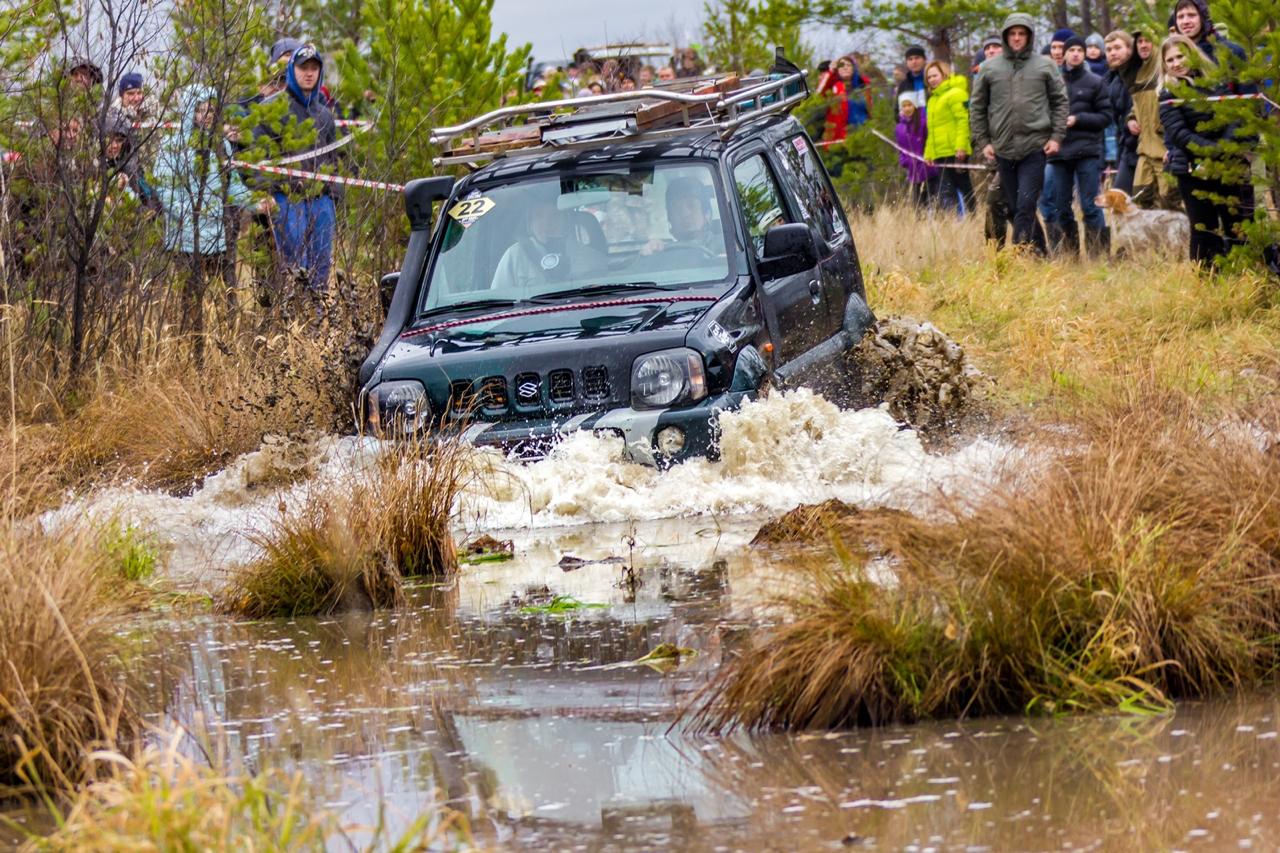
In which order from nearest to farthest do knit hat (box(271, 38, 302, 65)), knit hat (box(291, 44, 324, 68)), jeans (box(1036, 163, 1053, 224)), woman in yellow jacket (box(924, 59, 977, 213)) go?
1. knit hat (box(291, 44, 324, 68))
2. knit hat (box(271, 38, 302, 65))
3. jeans (box(1036, 163, 1053, 224))
4. woman in yellow jacket (box(924, 59, 977, 213))

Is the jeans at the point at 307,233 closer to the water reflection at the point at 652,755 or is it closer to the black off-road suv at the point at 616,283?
the black off-road suv at the point at 616,283

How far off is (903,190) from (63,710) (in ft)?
66.5

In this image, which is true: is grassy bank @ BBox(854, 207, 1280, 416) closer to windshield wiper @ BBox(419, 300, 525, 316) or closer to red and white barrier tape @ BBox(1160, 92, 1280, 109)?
red and white barrier tape @ BBox(1160, 92, 1280, 109)

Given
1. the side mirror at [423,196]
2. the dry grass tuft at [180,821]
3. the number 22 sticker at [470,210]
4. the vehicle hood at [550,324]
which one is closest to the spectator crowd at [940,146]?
the side mirror at [423,196]

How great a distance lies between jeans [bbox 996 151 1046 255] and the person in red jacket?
22.9 ft

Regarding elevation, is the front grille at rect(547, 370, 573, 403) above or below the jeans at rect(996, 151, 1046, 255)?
below

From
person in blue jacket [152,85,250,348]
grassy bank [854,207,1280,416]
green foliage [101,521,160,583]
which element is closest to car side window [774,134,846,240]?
grassy bank [854,207,1280,416]

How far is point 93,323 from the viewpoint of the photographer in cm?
1270

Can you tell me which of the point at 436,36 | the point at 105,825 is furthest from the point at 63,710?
the point at 436,36

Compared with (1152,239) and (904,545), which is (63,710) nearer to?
(904,545)

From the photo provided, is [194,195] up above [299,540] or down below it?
above

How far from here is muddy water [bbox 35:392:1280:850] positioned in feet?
14.0

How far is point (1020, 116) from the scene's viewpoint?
17594mm

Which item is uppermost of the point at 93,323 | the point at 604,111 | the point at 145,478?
the point at 604,111
